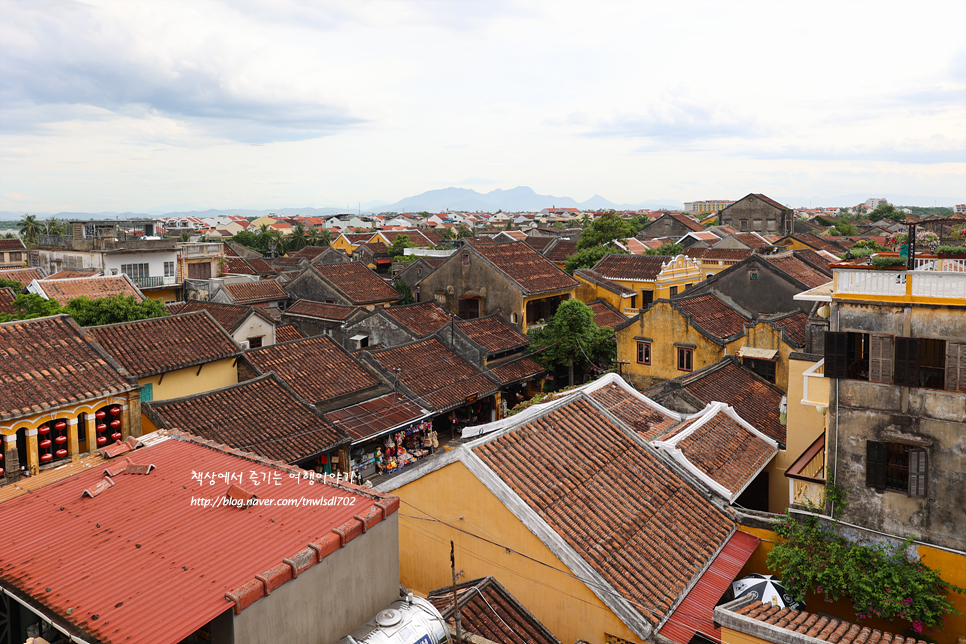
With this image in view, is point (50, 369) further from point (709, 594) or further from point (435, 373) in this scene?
point (435, 373)

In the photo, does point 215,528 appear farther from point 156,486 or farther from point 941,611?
point 941,611

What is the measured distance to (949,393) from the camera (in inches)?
466

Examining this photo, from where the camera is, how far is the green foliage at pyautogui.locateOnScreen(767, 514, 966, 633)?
37.9 feet

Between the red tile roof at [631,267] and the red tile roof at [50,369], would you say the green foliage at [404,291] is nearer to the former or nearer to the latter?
the red tile roof at [631,267]

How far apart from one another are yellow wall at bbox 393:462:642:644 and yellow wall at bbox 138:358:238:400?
10799 millimetres

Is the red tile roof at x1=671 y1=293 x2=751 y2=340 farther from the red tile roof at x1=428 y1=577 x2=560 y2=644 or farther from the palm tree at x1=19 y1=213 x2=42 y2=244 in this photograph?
the palm tree at x1=19 y1=213 x2=42 y2=244

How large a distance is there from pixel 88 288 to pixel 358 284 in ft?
53.4

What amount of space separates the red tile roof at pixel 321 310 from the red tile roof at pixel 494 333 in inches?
313

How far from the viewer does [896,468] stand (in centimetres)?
1257

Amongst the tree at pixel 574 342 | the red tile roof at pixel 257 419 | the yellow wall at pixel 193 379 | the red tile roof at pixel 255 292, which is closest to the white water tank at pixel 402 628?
the red tile roof at pixel 257 419

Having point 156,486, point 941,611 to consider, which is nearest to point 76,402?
point 156,486

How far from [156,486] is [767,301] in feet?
93.9

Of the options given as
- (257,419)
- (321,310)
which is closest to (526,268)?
(321,310)

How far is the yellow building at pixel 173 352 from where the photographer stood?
19.4m
